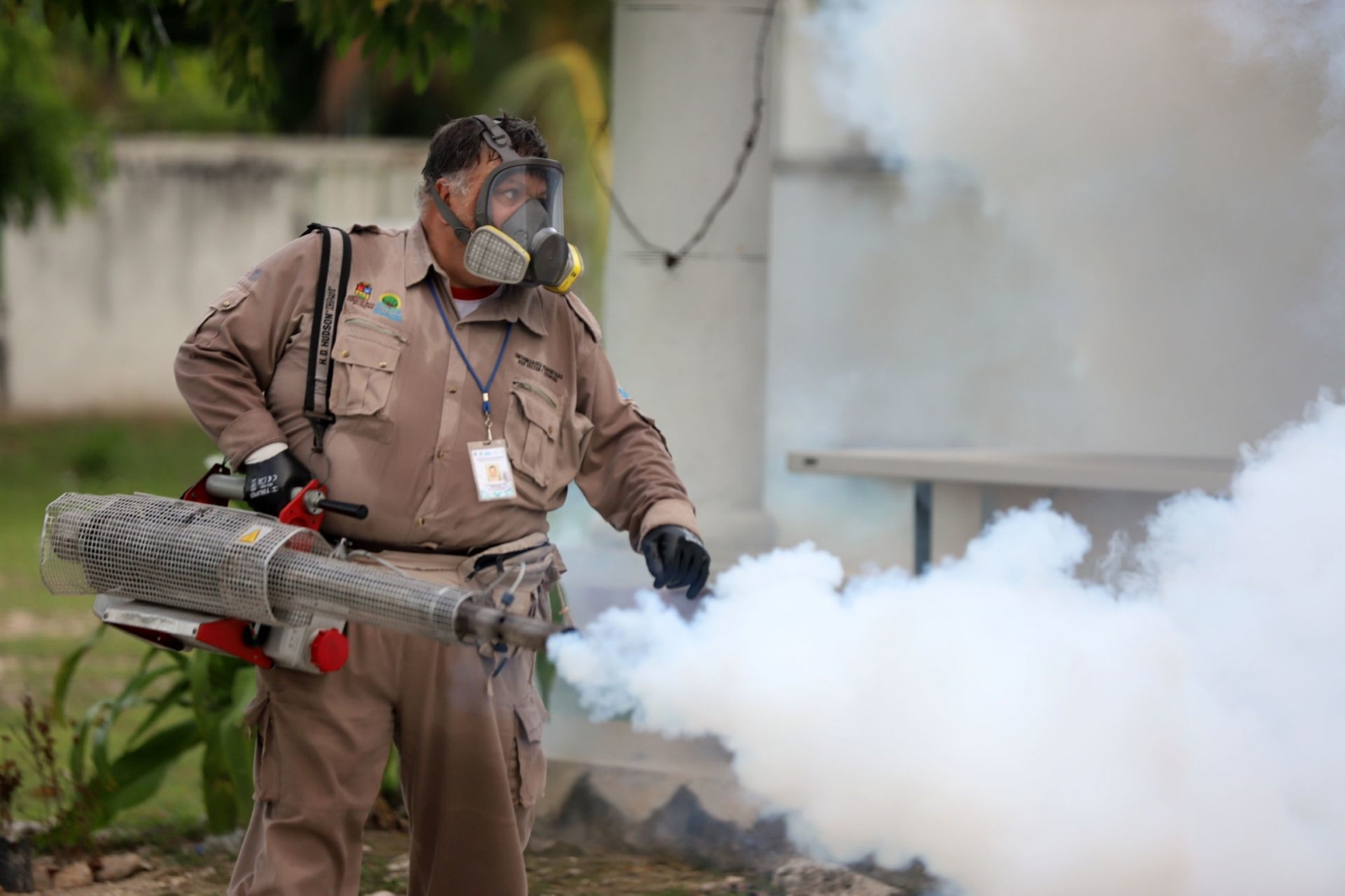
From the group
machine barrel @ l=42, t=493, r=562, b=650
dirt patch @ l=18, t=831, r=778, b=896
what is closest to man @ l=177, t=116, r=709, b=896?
machine barrel @ l=42, t=493, r=562, b=650

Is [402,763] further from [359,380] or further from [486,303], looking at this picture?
[486,303]

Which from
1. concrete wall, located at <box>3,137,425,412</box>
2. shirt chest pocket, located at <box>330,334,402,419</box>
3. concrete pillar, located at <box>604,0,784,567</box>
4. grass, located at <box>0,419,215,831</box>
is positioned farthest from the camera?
concrete wall, located at <box>3,137,425,412</box>

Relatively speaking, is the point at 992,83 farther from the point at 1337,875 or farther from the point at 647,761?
the point at 1337,875

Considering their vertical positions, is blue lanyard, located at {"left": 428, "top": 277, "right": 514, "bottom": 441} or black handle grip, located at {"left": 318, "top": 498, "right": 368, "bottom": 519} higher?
blue lanyard, located at {"left": 428, "top": 277, "right": 514, "bottom": 441}

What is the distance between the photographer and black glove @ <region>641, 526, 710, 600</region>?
336 cm

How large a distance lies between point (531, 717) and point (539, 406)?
2.15 ft

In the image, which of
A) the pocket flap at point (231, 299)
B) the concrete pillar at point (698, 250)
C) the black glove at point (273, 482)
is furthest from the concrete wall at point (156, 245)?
the black glove at point (273, 482)

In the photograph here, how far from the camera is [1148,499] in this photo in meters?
5.38

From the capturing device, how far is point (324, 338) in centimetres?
329

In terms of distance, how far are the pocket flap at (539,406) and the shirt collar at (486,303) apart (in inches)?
5.3

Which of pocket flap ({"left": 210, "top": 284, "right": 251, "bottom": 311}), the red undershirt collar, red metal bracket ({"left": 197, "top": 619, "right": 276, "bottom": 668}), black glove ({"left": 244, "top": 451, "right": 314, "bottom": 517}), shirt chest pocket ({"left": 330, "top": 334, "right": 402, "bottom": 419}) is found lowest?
red metal bracket ({"left": 197, "top": 619, "right": 276, "bottom": 668})

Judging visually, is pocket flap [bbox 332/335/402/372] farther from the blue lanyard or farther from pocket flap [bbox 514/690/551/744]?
pocket flap [bbox 514/690/551/744]

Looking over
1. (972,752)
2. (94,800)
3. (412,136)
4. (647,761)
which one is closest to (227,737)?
(94,800)

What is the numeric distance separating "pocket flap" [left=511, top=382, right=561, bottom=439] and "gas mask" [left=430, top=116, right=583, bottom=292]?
0.72ft
